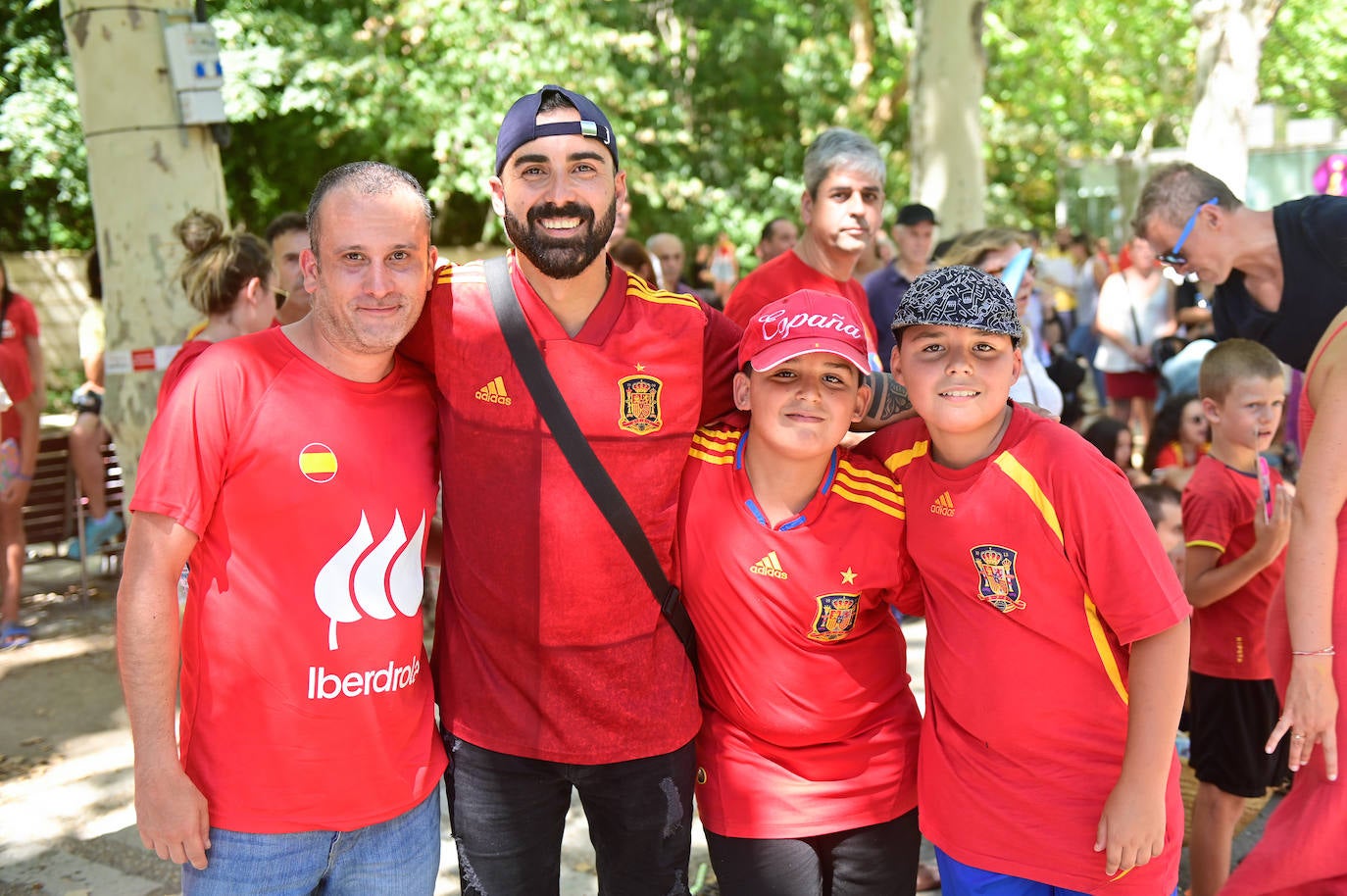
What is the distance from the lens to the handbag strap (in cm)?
275

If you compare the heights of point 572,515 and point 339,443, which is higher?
point 339,443

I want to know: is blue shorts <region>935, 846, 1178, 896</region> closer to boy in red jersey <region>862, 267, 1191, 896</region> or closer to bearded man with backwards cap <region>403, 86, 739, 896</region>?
boy in red jersey <region>862, 267, 1191, 896</region>

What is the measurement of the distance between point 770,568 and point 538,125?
1198mm

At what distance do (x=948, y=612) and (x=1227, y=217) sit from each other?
70.7 inches

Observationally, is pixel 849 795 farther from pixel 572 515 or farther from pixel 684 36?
pixel 684 36

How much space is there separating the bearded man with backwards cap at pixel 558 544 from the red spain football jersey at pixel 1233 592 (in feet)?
6.70

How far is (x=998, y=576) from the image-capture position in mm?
2641

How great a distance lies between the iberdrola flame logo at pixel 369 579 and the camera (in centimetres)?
250

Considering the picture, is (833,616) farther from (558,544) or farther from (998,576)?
(558,544)

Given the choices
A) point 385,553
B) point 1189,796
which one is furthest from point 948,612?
point 1189,796

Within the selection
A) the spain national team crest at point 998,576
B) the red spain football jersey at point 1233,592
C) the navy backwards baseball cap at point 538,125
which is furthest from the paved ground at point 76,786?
the navy backwards baseball cap at point 538,125

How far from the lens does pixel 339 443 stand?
8.31 feet

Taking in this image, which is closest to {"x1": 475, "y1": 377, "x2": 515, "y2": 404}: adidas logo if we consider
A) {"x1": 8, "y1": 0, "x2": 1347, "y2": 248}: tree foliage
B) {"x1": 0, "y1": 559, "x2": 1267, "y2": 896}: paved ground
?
{"x1": 0, "y1": 559, "x2": 1267, "y2": 896}: paved ground

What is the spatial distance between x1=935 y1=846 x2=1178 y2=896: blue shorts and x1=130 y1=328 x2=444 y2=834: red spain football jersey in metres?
1.30
